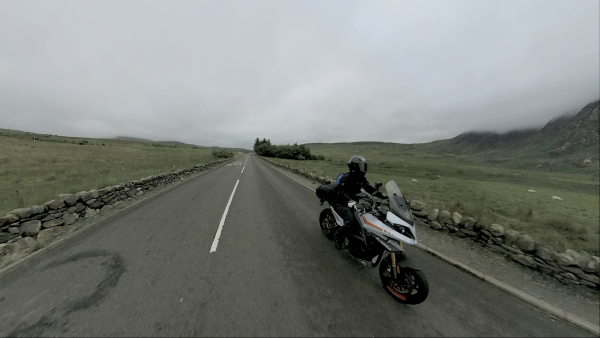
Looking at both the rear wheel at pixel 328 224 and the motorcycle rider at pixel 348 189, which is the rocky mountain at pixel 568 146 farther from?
the rear wheel at pixel 328 224

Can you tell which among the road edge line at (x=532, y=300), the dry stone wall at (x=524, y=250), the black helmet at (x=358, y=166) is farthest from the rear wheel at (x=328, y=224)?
the dry stone wall at (x=524, y=250)

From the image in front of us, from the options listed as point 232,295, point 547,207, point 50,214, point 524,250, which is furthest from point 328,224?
point 50,214

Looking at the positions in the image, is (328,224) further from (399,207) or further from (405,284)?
(405,284)

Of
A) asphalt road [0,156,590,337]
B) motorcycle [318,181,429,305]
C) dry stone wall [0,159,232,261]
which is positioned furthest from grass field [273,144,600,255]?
dry stone wall [0,159,232,261]

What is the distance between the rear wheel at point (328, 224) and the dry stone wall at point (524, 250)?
3.11 meters

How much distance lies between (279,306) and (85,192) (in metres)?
8.45

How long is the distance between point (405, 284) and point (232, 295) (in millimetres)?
2745

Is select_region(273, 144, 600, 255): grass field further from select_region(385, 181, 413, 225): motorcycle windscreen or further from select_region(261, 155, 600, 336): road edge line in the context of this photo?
select_region(385, 181, 413, 225): motorcycle windscreen

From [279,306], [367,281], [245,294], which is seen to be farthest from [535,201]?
[245,294]

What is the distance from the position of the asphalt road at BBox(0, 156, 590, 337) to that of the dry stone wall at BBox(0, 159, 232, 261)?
1.20m

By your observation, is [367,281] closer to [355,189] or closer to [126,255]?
[355,189]

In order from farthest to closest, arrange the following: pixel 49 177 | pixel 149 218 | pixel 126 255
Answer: pixel 49 177 < pixel 149 218 < pixel 126 255

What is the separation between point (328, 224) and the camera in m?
5.22

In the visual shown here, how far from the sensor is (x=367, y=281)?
341 centimetres
